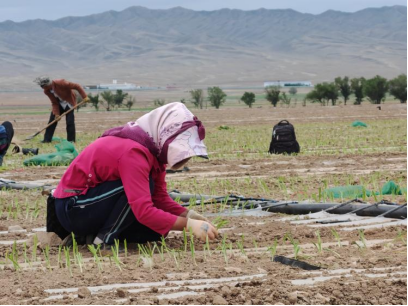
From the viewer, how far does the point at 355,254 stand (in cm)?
382

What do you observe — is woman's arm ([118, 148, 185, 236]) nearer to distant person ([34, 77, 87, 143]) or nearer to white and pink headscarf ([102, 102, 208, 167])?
white and pink headscarf ([102, 102, 208, 167])

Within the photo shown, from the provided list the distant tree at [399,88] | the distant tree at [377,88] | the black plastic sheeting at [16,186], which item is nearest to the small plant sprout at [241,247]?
the black plastic sheeting at [16,186]

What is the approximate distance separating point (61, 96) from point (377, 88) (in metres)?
32.9

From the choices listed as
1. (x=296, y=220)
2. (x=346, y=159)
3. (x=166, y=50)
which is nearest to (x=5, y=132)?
(x=346, y=159)

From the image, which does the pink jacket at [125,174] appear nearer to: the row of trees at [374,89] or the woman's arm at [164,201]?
the woman's arm at [164,201]

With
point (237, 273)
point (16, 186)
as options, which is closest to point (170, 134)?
point (237, 273)

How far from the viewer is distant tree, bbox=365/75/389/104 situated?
44.8 m

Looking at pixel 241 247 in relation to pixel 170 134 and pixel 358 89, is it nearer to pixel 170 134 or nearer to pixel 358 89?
pixel 170 134

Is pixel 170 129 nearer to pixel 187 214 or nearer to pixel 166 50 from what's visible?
pixel 187 214

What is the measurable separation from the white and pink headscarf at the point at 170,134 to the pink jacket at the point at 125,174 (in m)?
0.06

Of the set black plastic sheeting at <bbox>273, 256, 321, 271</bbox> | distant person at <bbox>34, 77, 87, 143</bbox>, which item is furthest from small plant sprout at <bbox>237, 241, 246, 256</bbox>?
distant person at <bbox>34, 77, 87, 143</bbox>

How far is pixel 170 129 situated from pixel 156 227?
56 centimetres

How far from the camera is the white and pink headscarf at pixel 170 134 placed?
13.5 feet

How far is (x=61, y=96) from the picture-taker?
49.6 ft
